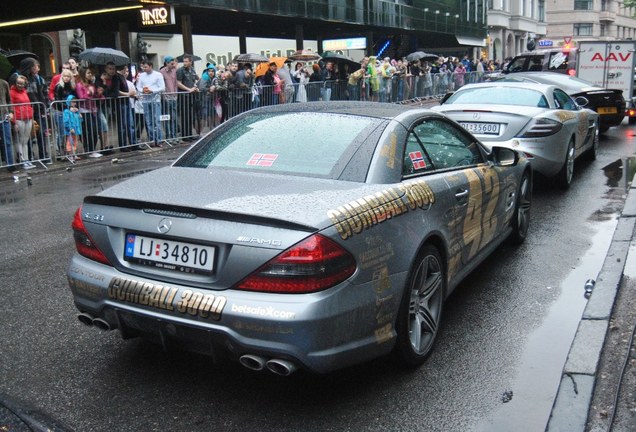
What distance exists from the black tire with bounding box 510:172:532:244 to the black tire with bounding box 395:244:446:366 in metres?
2.39

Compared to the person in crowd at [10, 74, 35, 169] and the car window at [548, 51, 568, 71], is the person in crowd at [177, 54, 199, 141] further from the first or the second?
the car window at [548, 51, 568, 71]

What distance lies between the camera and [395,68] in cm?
2678

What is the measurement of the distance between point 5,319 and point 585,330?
3974 millimetres

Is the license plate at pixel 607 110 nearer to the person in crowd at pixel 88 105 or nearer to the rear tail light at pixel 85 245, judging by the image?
the person in crowd at pixel 88 105

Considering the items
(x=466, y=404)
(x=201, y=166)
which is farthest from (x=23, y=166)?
(x=466, y=404)

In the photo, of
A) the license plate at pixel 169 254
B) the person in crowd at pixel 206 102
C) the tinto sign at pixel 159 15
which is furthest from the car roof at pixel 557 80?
the license plate at pixel 169 254

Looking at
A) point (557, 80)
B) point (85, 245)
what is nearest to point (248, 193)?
Answer: point (85, 245)

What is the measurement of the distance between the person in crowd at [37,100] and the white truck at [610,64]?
1539cm

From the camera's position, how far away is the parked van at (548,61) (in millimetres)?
23312

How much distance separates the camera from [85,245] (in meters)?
3.64

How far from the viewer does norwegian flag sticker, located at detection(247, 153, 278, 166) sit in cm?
395

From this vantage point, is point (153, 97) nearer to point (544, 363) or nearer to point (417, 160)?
point (417, 160)

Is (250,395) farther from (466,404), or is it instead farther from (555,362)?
(555,362)

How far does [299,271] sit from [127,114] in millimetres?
11669
